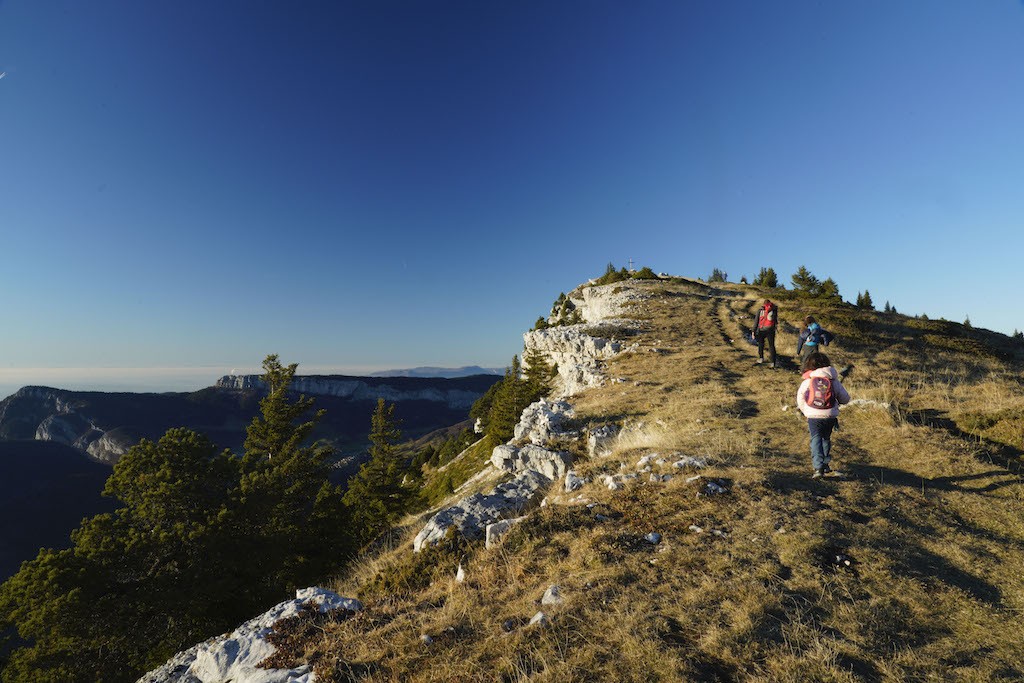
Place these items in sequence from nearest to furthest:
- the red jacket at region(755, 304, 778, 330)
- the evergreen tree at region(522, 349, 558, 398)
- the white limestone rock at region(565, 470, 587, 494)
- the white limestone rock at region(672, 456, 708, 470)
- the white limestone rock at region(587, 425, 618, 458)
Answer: the white limestone rock at region(672, 456, 708, 470) → the white limestone rock at region(565, 470, 587, 494) → the white limestone rock at region(587, 425, 618, 458) → the red jacket at region(755, 304, 778, 330) → the evergreen tree at region(522, 349, 558, 398)

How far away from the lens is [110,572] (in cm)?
1459

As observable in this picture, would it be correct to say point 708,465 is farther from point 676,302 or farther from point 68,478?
point 68,478

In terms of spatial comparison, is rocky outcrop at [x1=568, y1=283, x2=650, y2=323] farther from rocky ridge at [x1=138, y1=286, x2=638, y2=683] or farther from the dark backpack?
the dark backpack

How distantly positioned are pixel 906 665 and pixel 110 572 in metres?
22.2

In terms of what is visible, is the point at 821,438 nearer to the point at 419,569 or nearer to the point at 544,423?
the point at 419,569

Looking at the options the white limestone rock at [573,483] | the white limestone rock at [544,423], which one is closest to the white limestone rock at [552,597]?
the white limestone rock at [573,483]

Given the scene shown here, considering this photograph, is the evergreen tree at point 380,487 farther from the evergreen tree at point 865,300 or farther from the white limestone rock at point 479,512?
the evergreen tree at point 865,300

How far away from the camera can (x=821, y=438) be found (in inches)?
349

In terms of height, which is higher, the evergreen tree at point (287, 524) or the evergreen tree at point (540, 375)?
the evergreen tree at point (540, 375)

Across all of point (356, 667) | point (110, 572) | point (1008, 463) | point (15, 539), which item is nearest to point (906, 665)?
point (356, 667)

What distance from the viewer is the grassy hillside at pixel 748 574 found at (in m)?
4.08

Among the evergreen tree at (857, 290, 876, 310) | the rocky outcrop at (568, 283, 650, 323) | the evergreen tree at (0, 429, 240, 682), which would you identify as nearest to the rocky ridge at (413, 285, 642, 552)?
the rocky outcrop at (568, 283, 650, 323)

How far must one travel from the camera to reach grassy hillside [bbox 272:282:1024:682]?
4.08 meters

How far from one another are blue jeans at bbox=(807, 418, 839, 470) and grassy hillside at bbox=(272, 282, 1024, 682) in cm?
43
